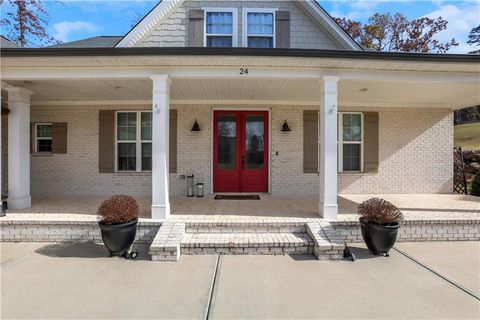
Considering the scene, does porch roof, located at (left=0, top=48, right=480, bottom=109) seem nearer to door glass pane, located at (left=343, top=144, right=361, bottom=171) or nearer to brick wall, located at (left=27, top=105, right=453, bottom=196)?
brick wall, located at (left=27, top=105, right=453, bottom=196)

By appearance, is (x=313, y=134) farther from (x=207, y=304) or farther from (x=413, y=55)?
(x=207, y=304)

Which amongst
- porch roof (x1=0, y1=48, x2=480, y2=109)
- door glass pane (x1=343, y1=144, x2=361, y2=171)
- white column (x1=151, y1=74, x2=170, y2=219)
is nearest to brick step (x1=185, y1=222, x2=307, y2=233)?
white column (x1=151, y1=74, x2=170, y2=219)

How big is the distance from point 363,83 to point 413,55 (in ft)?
3.66

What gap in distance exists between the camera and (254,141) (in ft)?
26.4

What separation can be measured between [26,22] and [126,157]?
12.9 m

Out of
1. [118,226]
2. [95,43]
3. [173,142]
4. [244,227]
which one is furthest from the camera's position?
[95,43]

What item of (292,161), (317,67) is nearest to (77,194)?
(292,161)

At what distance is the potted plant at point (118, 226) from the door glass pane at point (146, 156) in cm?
366

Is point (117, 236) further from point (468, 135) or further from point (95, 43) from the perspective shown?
point (468, 135)

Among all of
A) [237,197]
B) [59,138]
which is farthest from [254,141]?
[59,138]

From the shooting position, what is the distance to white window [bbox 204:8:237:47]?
318 inches

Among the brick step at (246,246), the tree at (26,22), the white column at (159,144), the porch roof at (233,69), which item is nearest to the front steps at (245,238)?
the brick step at (246,246)

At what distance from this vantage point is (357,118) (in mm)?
8328

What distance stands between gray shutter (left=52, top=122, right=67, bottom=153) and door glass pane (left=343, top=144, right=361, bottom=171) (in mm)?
7659
